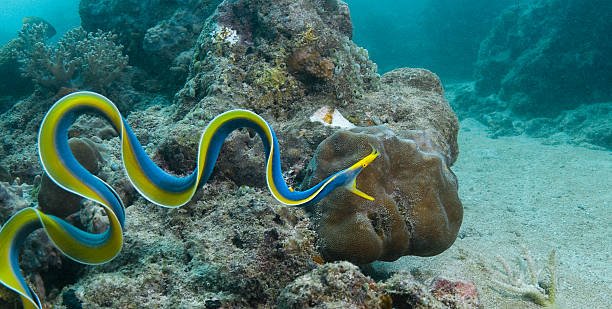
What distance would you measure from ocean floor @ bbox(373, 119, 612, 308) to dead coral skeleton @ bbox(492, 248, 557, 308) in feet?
0.22

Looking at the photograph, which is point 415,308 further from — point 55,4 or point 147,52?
point 55,4

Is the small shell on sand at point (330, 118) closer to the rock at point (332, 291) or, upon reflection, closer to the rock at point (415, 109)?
the rock at point (415, 109)

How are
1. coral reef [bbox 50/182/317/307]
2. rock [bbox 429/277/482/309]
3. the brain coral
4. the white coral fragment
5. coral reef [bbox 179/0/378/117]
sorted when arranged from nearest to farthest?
rock [bbox 429/277/482/309]
coral reef [bbox 50/182/317/307]
the brain coral
coral reef [bbox 179/0/378/117]
the white coral fragment

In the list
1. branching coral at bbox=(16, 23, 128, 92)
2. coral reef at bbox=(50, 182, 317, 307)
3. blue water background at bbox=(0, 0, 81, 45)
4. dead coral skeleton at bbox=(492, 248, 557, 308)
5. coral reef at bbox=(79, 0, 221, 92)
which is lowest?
coral reef at bbox=(50, 182, 317, 307)

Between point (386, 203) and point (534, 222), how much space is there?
3715 mm

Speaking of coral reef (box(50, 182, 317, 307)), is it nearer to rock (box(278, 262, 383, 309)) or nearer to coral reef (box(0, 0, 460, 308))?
coral reef (box(0, 0, 460, 308))

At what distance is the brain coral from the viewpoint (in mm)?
2926

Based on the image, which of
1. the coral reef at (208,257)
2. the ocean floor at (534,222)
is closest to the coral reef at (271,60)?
the coral reef at (208,257)

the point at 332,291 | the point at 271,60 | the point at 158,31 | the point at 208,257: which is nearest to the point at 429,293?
the point at 332,291

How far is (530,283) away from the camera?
125 inches

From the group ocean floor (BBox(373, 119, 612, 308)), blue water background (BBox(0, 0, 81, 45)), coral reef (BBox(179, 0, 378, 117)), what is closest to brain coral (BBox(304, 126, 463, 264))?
ocean floor (BBox(373, 119, 612, 308))

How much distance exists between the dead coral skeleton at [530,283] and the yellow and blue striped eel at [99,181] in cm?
181

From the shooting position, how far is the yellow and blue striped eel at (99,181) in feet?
6.97

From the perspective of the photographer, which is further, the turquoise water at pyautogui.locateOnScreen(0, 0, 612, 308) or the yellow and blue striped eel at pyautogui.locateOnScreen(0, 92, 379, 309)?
the turquoise water at pyautogui.locateOnScreen(0, 0, 612, 308)
